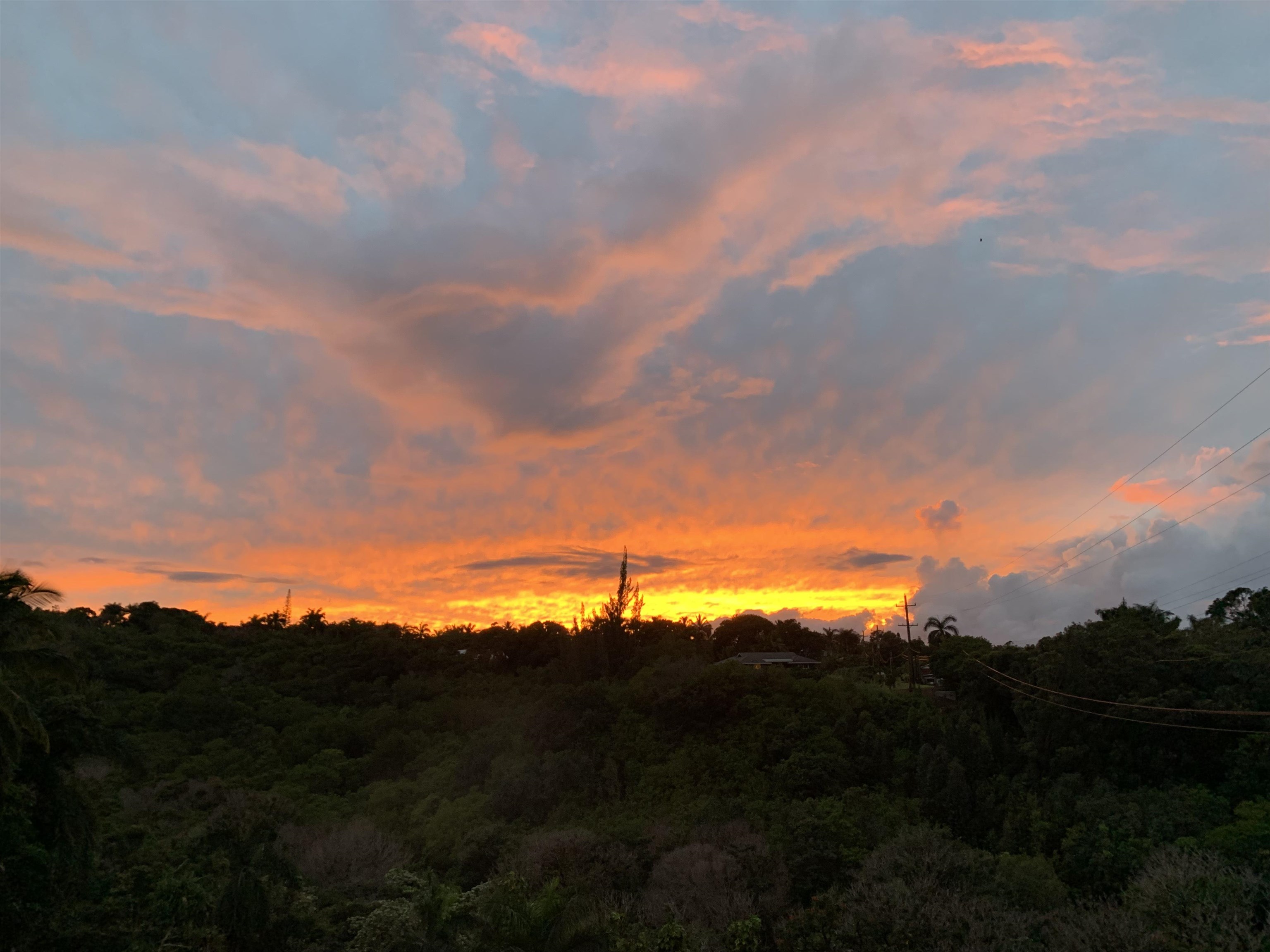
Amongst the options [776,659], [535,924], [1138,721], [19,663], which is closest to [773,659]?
[776,659]

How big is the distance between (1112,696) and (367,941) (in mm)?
27601

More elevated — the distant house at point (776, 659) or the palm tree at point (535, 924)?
the distant house at point (776, 659)

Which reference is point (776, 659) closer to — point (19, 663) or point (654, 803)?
point (654, 803)

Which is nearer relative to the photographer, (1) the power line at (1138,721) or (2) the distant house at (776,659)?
(1) the power line at (1138,721)

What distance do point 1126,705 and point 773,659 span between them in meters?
45.4

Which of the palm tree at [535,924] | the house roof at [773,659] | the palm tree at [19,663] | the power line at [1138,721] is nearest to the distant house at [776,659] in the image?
the house roof at [773,659]

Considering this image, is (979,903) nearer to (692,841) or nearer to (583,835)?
(692,841)

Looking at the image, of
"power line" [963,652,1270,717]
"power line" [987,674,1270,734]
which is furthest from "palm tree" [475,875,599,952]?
"power line" [987,674,1270,734]

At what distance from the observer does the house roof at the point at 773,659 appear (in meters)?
71.6

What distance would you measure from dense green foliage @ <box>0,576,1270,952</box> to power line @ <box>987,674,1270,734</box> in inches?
6.6

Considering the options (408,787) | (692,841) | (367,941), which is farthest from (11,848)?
(408,787)

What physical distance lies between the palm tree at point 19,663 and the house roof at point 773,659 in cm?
5803

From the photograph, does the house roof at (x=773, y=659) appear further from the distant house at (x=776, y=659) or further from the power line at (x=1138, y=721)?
the power line at (x=1138, y=721)

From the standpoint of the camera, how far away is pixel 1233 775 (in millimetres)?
26359
